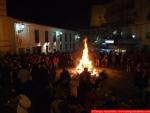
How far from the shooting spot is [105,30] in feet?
217

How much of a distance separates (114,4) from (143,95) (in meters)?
49.6

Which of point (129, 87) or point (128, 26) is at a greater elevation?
point (128, 26)

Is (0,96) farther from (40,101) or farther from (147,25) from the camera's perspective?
(147,25)

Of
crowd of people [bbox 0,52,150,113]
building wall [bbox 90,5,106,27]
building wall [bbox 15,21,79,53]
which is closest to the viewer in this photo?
crowd of people [bbox 0,52,150,113]

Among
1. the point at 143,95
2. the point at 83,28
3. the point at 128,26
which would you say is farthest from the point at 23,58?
the point at 83,28

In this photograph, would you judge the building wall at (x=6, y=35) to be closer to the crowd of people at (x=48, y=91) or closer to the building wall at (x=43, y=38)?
the building wall at (x=43, y=38)

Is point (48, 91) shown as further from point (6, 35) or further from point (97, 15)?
point (97, 15)

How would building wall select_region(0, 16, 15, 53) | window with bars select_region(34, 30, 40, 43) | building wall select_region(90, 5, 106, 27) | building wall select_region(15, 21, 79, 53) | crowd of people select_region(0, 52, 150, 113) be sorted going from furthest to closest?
building wall select_region(90, 5, 106, 27), window with bars select_region(34, 30, 40, 43), building wall select_region(15, 21, 79, 53), building wall select_region(0, 16, 15, 53), crowd of people select_region(0, 52, 150, 113)

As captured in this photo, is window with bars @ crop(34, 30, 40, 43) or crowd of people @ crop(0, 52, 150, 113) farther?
window with bars @ crop(34, 30, 40, 43)

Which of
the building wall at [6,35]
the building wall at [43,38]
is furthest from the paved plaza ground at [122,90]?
the building wall at [43,38]

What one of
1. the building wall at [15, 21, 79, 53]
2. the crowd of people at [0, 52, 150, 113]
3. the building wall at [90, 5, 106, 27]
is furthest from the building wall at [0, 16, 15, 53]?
the building wall at [90, 5, 106, 27]

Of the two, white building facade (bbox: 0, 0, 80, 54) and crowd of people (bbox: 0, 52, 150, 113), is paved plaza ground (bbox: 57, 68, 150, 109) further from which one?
white building facade (bbox: 0, 0, 80, 54)

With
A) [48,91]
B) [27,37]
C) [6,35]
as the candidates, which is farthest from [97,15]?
[48,91]

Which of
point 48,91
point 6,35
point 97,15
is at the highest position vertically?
point 97,15
